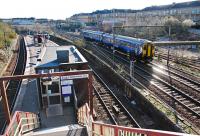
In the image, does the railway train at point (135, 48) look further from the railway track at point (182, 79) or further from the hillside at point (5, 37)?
the hillside at point (5, 37)

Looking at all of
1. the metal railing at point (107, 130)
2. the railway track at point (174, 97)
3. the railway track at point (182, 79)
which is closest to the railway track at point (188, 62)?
the railway track at point (182, 79)

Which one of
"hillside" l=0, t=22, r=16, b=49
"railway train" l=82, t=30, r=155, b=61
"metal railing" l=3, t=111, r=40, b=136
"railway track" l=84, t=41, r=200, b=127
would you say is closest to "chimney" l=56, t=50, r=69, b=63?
"metal railing" l=3, t=111, r=40, b=136

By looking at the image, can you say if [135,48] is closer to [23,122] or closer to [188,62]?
[188,62]

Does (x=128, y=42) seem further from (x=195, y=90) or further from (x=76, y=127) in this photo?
(x=76, y=127)

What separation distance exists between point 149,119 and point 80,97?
14.7 ft

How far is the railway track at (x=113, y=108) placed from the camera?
13.5 metres

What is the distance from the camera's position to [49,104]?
11844 mm

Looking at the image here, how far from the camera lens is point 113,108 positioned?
601 inches

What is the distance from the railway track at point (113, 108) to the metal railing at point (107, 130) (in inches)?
107

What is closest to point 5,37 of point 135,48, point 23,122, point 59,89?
point 135,48

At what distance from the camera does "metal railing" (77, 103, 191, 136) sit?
13.4ft

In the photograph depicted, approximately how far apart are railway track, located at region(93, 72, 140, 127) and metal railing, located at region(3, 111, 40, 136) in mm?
4617

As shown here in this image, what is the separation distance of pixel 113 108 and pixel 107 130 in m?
7.52

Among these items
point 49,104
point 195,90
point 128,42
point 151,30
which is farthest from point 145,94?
point 151,30
